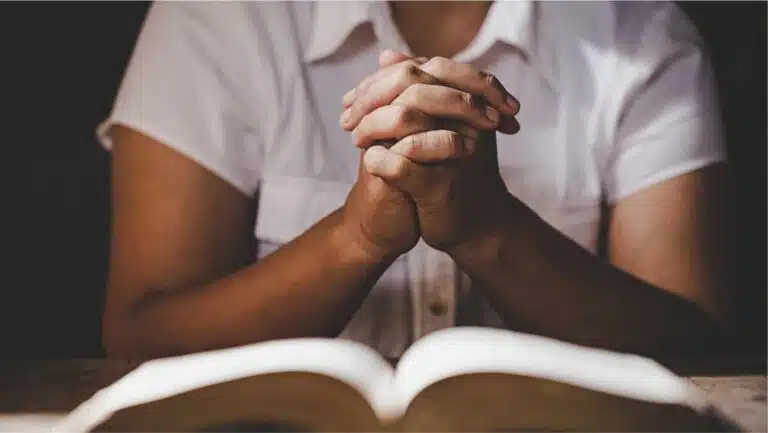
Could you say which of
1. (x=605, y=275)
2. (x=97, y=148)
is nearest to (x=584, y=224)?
(x=605, y=275)

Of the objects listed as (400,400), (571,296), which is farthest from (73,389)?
(571,296)

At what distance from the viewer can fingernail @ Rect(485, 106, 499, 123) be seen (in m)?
0.51

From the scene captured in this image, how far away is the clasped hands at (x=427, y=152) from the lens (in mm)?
486

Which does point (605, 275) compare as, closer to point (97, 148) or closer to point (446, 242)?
point (446, 242)

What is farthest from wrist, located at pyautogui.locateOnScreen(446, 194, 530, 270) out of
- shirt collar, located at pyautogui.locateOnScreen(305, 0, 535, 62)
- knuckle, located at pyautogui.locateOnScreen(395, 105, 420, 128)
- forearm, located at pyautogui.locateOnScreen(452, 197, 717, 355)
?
shirt collar, located at pyautogui.locateOnScreen(305, 0, 535, 62)

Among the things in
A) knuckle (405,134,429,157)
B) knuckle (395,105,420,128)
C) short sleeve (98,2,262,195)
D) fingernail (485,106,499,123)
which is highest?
knuckle (395,105,420,128)

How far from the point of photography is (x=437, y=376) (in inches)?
15.4

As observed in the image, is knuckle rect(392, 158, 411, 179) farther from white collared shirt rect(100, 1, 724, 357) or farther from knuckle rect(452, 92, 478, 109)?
white collared shirt rect(100, 1, 724, 357)

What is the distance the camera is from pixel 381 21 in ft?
2.36

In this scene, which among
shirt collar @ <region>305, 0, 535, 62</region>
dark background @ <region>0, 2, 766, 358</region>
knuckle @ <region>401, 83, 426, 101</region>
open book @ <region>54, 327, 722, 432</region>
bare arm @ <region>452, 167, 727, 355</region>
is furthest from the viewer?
dark background @ <region>0, 2, 766, 358</region>

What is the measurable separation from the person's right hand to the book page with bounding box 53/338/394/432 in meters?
0.11

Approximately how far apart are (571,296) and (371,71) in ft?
0.88

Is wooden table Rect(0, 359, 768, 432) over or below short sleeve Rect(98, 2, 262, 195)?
below

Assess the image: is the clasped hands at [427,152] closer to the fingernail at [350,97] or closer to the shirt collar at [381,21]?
the fingernail at [350,97]
